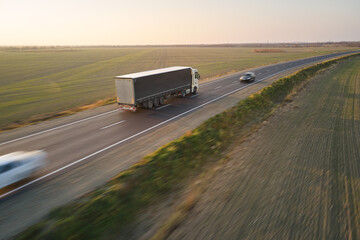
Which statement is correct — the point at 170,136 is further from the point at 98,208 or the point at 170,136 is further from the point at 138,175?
the point at 98,208

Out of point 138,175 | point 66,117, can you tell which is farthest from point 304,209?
point 66,117

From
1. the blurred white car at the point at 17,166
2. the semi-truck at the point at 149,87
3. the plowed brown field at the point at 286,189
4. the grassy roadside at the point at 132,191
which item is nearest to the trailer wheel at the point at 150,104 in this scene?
the semi-truck at the point at 149,87

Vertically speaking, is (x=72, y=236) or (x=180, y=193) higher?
(x=72, y=236)

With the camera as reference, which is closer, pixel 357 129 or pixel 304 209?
pixel 304 209

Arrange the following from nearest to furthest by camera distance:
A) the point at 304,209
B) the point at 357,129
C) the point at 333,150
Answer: the point at 304,209
the point at 333,150
the point at 357,129

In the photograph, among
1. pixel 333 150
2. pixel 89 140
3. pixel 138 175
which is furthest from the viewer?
pixel 89 140

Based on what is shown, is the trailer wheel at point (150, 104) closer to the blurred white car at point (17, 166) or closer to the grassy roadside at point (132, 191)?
the grassy roadside at point (132, 191)

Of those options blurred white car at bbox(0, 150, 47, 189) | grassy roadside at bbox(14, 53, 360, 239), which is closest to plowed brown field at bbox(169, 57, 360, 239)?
grassy roadside at bbox(14, 53, 360, 239)

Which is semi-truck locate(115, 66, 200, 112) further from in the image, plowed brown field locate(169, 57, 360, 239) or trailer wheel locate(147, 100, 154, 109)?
plowed brown field locate(169, 57, 360, 239)
